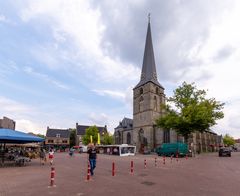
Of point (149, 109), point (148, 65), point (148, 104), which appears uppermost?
point (148, 65)

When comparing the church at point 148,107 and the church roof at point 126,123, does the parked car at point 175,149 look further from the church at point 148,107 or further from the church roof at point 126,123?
the church roof at point 126,123

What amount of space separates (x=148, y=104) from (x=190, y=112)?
29383mm

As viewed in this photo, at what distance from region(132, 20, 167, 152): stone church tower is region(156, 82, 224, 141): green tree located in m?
23.4

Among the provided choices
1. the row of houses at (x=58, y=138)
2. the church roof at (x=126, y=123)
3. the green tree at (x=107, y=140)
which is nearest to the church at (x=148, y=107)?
the church roof at (x=126, y=123)

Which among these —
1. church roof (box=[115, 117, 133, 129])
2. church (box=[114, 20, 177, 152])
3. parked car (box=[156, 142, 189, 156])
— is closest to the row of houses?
church roof (box=[115, 117, 133, 129])

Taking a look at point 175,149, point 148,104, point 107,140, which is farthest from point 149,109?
point 107,140

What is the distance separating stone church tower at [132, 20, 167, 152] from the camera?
6431 centimetres

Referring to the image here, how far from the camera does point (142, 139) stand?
67.7 metres

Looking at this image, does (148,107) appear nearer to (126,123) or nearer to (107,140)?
(126,123)

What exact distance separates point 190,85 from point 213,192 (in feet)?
108

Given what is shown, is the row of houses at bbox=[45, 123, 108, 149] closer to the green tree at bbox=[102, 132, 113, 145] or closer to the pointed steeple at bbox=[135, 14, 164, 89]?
the green tree at bbox=[102, 132, 113, 145]

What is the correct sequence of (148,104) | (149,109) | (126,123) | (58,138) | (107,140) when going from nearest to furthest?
(149,109) → (148,104) → (126,123) → (58,138) → (107,140)

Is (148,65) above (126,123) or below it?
above

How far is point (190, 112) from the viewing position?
36.5 meters
